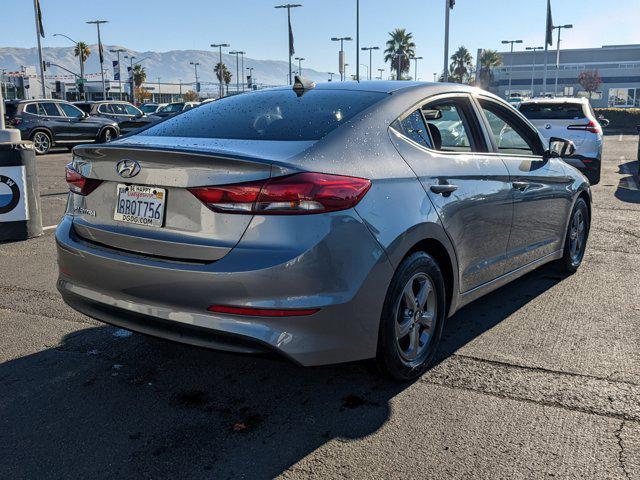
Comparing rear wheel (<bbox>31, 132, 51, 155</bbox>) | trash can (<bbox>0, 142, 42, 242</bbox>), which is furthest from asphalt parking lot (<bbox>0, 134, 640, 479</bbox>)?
rear wheel (<bbox>31, 132, 51, 155</bbox>)

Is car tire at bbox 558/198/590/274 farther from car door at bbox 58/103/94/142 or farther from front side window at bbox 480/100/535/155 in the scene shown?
car door at bbox 58/103/94/142

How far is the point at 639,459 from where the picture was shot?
8.77 feet

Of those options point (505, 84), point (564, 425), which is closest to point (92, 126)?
point (564, 425)

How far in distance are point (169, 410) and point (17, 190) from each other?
4.75 meters

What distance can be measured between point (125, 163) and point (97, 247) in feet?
1.48

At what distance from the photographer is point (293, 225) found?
2695 mm

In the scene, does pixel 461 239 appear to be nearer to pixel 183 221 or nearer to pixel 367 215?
pixel 367 215

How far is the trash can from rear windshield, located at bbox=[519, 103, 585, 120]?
8.99m

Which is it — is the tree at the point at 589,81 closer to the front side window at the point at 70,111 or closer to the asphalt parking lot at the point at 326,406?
the front side window at the point at 70,111

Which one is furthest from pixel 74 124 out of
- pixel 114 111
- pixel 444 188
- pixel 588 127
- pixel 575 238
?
pixel 444 188

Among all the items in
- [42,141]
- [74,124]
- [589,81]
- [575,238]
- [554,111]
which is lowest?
[575,238]

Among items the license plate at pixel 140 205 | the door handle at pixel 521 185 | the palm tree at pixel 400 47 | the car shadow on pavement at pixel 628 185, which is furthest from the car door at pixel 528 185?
the palm tree at pixel 400 47

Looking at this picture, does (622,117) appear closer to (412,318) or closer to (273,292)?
(412,318)

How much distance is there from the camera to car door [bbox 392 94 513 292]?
3418mm
